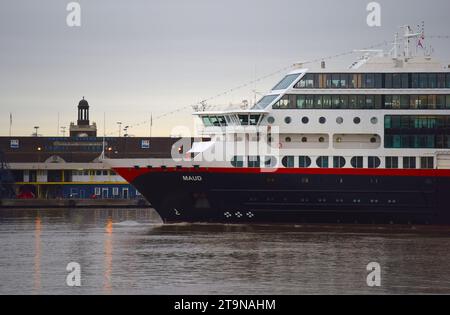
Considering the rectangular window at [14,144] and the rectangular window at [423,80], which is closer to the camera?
the rectangular window at [423,80]

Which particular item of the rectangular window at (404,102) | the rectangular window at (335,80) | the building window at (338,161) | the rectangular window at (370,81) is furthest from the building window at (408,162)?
the rectangular window at (335,80)

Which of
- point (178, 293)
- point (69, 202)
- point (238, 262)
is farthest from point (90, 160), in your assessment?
point (178, 293)

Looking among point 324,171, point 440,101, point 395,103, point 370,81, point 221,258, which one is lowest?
point 221,258

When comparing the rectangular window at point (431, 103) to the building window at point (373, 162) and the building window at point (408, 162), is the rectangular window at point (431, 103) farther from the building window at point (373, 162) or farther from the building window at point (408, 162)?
the building window at point (373, 162)

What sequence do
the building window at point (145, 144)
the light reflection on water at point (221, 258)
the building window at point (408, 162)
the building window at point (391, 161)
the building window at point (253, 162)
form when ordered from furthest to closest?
the building window at point (145, 144), the building window at point (408, 162), the building window at point (391, 161), the building window at point (253, 162), the light reflection on water at point (221, 258)

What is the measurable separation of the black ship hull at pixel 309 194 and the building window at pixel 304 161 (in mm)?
585

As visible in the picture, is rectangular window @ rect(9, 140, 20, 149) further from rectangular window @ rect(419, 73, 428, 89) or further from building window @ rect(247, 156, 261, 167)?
rectangular window @ rect(419, 73, 428, 89)

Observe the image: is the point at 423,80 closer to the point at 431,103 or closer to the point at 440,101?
the point at 431,103

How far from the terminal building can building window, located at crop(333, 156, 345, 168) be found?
40.3m

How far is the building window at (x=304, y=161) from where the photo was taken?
5281cm

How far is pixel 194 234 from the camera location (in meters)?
49.5

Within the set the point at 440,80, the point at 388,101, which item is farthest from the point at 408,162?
the point at 440,80

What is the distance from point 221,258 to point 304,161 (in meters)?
13.1

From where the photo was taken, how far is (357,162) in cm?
5297
